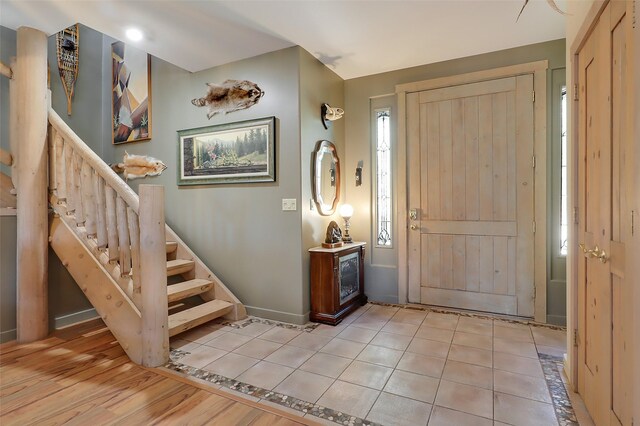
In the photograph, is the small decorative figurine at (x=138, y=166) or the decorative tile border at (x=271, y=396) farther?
the small decorative figurine at (x=138, y=166)

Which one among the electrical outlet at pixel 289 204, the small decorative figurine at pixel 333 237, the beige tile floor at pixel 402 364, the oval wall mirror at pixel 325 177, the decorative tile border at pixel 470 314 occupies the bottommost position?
the beige tile floor at pixel 402 364

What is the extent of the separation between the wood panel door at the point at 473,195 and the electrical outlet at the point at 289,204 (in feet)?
4.62

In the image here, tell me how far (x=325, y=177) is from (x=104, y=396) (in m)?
2.58

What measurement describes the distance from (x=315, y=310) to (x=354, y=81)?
2.73m

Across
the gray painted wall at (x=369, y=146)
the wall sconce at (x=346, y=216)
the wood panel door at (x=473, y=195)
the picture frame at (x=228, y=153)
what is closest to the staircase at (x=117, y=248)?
the picture frame at (x=228, y=153)

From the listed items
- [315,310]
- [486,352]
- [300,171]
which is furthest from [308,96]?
[486,352]

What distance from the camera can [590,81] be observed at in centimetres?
171

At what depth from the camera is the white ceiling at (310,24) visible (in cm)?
246

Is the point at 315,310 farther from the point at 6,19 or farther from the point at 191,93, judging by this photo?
the point at 6,19

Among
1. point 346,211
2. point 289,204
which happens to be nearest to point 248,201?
point 289,204

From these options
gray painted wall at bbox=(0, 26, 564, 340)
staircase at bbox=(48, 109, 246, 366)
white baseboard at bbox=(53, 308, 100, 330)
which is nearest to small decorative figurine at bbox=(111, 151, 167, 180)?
gray painted wall at bbox=(0, 26, 564, 340)

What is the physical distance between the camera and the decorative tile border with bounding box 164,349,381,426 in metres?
1.71

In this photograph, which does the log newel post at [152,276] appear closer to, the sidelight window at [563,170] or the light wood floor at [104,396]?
the light wood floor at [104,396]

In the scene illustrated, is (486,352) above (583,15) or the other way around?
the other way around
